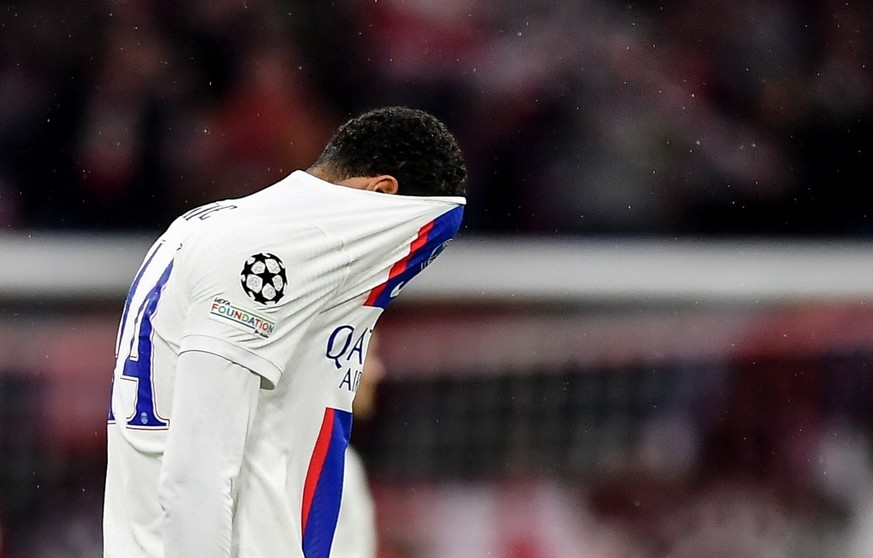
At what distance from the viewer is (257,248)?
52.7 inches

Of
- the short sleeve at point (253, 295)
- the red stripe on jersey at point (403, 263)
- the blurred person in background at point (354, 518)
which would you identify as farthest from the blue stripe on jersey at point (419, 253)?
the blurred person in background at point (354, 518)

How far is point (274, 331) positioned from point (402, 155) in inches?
11.1

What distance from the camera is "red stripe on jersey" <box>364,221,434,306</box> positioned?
4.82 feet

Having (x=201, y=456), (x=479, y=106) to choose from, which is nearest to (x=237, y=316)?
(x=201, y=456)

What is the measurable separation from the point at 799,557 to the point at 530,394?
102 centimetres

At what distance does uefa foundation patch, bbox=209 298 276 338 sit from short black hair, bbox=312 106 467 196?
0.26 metres

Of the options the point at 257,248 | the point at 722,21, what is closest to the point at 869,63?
the point at 722,21

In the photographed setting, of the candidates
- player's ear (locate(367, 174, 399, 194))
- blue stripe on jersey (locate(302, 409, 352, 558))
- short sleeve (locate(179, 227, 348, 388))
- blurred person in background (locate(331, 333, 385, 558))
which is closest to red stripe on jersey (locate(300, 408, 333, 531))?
blue stripe on jersey (locate(302, 409, 352, 558))

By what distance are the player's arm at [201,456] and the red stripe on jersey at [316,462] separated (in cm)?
14

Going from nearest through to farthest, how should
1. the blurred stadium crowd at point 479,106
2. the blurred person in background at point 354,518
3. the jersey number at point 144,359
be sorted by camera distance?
the jersey number at point 144,359 → the blurred person in background at point 354,518 → the blurred stadium crowd at point 479,106

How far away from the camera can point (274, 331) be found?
1.34 metres

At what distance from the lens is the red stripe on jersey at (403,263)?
4.82 feet

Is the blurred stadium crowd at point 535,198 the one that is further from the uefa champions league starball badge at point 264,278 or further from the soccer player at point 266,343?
the uefa champions league starball badge at point 264,278

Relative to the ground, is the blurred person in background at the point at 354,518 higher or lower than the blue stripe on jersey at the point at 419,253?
lower
